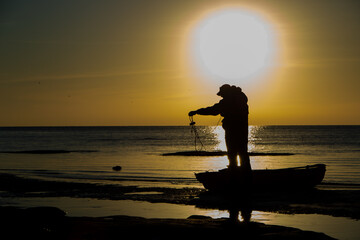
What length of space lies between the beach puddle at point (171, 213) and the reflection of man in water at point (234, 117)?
2260mm

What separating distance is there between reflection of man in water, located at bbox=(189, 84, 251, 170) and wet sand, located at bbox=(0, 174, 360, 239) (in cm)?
147

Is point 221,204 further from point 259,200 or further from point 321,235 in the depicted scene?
point 321,235

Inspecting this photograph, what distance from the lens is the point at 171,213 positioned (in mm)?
14406

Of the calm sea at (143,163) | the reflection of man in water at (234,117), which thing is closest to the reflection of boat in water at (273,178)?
the reflection of man in water at (234,117)

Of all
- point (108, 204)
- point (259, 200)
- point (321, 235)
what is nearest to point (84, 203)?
point (108, 204)

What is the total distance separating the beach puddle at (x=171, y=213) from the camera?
473 inches

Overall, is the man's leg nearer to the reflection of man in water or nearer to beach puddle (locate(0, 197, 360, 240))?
the reflection of man in water

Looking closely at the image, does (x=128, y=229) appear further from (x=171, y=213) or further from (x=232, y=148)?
(x=232, y=148)

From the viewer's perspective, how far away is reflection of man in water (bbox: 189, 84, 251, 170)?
1620cm

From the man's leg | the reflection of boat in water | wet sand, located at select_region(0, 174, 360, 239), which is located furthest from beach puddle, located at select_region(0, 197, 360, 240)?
the reflection of boat in water

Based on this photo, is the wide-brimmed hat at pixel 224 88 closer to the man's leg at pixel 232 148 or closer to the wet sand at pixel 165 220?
the man's leg at pixel 232 148

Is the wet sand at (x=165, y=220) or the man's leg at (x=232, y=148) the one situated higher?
the man's leg at (x=232, y=148)

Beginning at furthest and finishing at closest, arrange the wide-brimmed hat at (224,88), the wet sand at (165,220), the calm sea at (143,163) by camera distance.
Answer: the calm sea at (143,163) → the wide-brimmed hat at (224,88) → the wet sand at (165,220)

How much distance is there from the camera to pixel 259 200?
1673cm
